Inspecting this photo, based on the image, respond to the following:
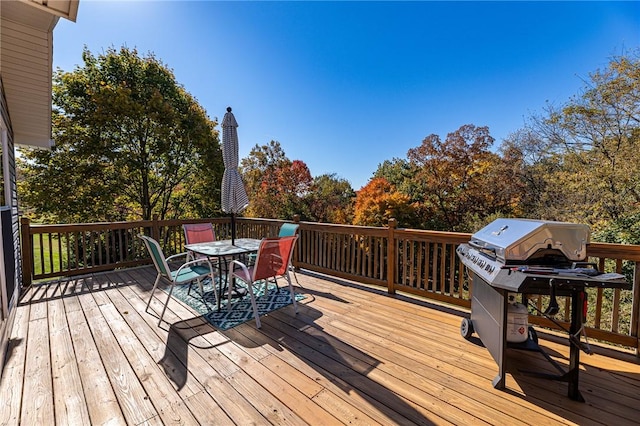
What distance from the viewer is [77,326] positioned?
2.96m

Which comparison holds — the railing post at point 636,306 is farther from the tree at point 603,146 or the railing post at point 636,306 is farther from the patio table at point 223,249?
the tree at point 603,146

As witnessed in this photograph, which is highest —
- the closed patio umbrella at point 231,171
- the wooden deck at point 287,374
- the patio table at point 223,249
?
the closed patio umbrella at point 231,171

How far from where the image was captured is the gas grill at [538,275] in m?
1.71

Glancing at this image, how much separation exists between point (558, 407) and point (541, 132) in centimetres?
1214

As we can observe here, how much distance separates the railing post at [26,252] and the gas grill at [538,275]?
6.19 metres

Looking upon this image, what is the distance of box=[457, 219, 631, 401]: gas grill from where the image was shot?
5.61ft

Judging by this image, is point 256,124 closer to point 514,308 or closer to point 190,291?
point 190,291

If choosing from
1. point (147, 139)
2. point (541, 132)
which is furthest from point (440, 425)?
point (541, 132)

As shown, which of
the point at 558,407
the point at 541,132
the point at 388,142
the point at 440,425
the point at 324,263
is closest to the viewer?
the point at 440,425

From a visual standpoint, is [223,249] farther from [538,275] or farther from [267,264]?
[538,275]

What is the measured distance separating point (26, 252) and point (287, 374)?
4841 millimetres

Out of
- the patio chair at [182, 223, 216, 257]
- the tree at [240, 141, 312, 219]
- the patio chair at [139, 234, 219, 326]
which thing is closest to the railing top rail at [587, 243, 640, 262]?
the patio chair at [139, 234, 219, 326]

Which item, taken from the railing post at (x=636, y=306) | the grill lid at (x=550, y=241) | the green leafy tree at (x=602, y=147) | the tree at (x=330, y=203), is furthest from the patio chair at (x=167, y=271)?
the tree at (x=330, y=203)

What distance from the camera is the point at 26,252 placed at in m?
4.22
